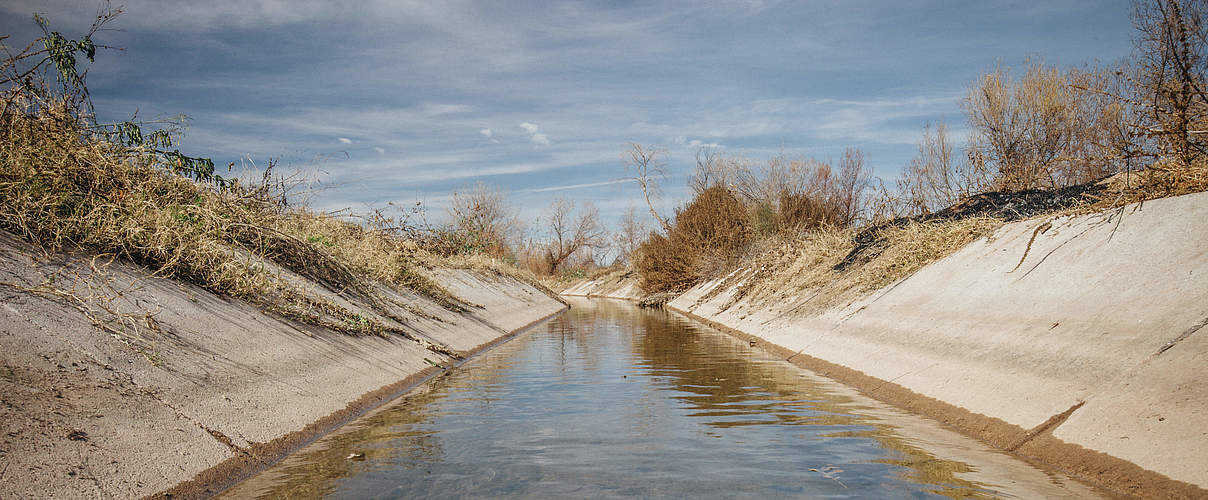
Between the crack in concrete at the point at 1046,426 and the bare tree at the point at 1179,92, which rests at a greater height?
the bare tree at the point at 1179,92

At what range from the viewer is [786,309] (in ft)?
52.6

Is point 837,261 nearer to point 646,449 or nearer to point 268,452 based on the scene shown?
point 646,449

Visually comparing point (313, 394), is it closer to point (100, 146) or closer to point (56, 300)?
point (56, 300)

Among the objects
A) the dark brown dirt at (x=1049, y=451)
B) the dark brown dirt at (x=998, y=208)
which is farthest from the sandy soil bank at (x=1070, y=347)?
the dark brown dirt at (x=998, y=208)

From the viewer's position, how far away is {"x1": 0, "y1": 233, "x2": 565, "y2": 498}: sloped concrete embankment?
12.0 feet

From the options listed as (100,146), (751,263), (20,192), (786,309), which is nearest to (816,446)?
(20,192)

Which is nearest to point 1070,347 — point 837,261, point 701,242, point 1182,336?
point 1182,336

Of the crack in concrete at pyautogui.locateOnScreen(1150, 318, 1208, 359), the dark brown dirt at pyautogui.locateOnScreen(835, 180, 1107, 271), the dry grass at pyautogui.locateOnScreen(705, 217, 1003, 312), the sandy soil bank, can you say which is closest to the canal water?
the sandy soil bank

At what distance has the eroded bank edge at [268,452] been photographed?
3.93m

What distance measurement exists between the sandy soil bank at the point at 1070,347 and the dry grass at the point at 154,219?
7168 mm

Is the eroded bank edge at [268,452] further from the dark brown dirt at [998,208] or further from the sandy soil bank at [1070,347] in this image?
the dark brown dirt at [998,208]

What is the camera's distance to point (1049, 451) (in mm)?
4523

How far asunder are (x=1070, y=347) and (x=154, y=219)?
9.24m

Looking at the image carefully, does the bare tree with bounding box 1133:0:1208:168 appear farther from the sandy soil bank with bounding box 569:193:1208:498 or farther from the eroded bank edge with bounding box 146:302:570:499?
the eroded bank edge with bounding box 146:302:570:499
